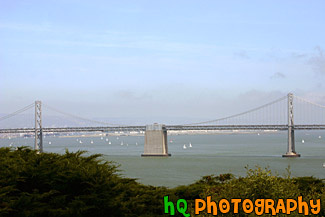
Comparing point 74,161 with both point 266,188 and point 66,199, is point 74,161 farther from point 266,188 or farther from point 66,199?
point 266,188

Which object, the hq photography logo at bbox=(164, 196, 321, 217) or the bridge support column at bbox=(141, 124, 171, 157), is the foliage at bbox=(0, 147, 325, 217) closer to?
the hq photography logo at bbox=(164, 196, 321, 217)

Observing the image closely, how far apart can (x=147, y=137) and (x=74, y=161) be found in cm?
5300

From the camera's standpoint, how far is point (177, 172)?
41.0m

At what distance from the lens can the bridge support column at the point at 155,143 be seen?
63.8 metres

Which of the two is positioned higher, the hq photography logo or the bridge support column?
the bridge support column

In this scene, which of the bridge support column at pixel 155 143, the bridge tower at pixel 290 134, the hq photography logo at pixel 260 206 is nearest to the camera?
the hq photography logo at pixel 260 206

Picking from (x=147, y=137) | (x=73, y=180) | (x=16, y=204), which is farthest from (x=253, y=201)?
(x=147, y=137)

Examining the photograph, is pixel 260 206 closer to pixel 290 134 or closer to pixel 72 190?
pixel 72 190

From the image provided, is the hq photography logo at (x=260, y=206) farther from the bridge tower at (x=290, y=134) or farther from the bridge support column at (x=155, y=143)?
the bridge support column at (x=155, y=143)

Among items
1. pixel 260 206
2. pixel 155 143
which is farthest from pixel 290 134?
pixel 260 206

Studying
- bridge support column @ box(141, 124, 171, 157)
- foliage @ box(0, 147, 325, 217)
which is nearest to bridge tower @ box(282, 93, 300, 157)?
bridge support column @ box(141, 124, 171, 157)

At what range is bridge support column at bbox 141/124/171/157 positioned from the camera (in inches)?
2512

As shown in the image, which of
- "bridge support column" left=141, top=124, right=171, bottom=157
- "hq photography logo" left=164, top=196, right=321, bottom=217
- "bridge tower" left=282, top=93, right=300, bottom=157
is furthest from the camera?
"bridge support column" left=141, top=124, right=171, bottom=157

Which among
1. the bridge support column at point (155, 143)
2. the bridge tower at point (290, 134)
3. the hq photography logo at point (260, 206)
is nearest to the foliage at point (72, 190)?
the hq photography logo at point (260, 206)
